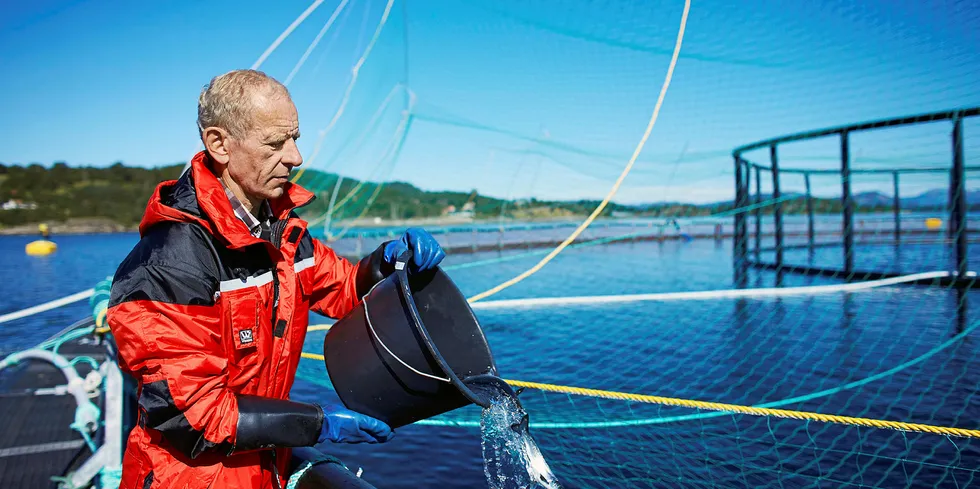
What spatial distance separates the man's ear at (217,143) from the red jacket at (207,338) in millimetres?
49

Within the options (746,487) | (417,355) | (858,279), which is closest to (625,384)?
(746,487)

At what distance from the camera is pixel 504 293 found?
11.3 metres

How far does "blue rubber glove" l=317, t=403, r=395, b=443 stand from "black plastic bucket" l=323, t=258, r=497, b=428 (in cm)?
12

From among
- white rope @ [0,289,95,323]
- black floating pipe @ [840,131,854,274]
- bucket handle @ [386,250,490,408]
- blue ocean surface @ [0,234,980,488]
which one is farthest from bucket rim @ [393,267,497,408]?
black floating pipe @ [840,131,854,274]

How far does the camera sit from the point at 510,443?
2033 mm

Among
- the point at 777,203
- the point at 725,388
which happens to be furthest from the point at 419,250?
the point at 777,203

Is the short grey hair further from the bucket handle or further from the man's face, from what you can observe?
the bucket handle

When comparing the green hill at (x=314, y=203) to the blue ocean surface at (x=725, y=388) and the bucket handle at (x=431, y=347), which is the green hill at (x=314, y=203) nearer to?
the blue ocean surface at (x=725, y=388)

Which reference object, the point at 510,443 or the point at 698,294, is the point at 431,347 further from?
the point at 698,294

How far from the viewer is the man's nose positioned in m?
1.64

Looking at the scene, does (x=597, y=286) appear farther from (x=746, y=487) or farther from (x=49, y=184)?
(x=49, y=184)

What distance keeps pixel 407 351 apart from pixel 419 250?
13.5 inches

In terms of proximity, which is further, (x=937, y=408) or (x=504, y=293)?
(x=504, y=293)

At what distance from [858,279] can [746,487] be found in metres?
8.17
